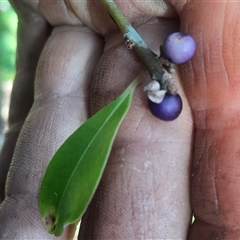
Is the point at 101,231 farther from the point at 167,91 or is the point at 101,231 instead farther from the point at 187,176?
the point at 167,91

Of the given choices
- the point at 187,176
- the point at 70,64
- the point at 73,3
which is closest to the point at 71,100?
the point at 70,64

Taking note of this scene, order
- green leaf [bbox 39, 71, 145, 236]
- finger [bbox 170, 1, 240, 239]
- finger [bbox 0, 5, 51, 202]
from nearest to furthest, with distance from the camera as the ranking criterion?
green leaf [bbox 39, 71, 145, 236]
finger [bbox 170, 1, 240, 239]
finger [bbox 0, 5, 51, 202]

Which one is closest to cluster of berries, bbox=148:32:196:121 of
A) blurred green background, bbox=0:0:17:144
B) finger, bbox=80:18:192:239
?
finger, bbox=80:18:192:239

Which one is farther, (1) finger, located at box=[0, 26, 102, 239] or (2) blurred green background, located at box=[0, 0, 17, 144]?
(2) blurred green background, located at box=[0, 0, 17, 144]

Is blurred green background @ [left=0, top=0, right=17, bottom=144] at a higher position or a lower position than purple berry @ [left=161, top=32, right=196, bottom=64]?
lower

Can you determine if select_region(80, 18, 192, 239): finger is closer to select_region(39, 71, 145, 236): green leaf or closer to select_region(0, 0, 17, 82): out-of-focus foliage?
select_region(39, 71, 145, 236): green leaf

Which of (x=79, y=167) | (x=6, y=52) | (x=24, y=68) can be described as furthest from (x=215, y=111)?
(x=6, y=52)

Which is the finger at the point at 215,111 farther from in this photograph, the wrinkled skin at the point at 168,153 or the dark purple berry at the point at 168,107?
the dark purple berry at the point at 168,107

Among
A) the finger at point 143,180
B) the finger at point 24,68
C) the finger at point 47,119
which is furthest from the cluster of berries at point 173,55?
the finger at point 24,68
